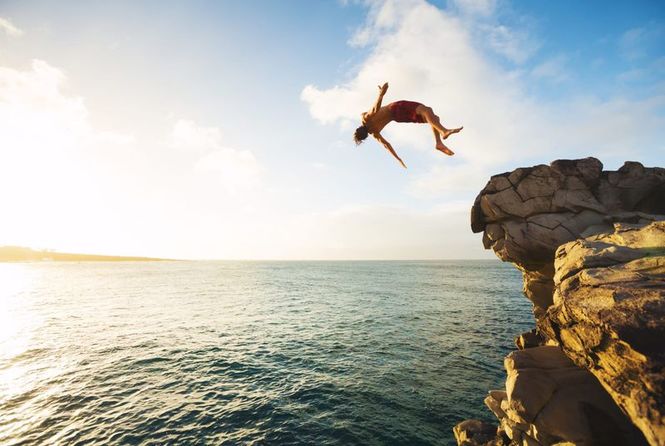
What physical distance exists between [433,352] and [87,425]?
2463 centimetres

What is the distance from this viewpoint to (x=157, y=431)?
571 inches

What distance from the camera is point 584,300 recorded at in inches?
322

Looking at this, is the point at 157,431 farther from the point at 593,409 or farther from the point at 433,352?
the point at 433,352

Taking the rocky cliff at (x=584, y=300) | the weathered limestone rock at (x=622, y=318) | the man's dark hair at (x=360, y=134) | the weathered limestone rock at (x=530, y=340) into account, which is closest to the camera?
the weathered limestone rock at (x=622, y=318)

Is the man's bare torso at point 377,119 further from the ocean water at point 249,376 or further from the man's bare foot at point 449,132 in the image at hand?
the ocean water at point 249,376

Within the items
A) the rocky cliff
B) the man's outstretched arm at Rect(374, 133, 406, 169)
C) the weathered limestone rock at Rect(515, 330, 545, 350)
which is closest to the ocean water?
Answer: the weathered limestone rock at Rect(515, 330, 545, 350)

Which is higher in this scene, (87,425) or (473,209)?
(473,209)

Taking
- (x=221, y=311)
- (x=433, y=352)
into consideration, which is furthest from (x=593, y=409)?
(x=221, y=311)

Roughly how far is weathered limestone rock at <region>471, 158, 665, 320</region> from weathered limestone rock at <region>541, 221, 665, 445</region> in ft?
15.0

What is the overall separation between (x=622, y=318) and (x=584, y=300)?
4.21 feet

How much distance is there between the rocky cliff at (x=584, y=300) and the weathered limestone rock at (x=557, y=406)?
0.03 m

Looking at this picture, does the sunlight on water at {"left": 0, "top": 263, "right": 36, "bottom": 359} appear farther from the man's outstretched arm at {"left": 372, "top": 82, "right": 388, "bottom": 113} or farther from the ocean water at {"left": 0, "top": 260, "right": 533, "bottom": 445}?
the man's outstretched arm at {"left": 372, "top": 82, "right": 388, "bottom": 113}

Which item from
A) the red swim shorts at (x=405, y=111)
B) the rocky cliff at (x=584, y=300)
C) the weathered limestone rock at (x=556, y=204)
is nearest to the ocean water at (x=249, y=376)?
the rocky cliff at (x=584, y=300)

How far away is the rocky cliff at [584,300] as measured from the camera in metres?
6.70
